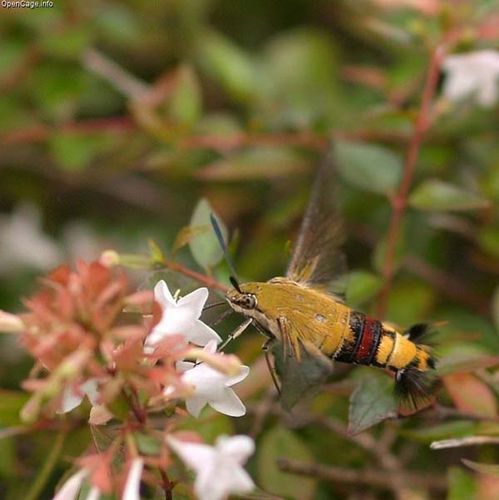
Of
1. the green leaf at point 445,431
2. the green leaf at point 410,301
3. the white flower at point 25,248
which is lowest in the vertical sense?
the white flower at point 25,248

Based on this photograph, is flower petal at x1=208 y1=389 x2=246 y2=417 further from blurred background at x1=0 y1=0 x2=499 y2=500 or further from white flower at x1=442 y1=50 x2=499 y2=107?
white flower at x1=442 y1=50 x2=499 y2=107

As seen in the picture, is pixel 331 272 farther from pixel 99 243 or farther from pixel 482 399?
pixel 99 243

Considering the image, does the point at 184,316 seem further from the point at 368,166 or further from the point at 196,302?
the point at 368,166

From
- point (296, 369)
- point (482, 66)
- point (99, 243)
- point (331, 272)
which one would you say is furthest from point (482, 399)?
point (99, 243)

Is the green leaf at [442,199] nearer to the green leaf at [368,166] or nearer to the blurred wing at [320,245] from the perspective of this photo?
the green leaf at [368,166]

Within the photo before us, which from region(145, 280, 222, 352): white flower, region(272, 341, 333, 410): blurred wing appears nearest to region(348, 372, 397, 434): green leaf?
region(272, 341, 333, 410): blurred wing

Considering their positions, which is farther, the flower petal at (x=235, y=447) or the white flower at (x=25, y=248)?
the white flower at (x=25, y=248)

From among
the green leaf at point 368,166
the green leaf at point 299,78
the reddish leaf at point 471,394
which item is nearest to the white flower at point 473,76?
the green leaf at point 368,166

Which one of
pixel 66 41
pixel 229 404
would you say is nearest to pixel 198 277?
pixel 229 404
